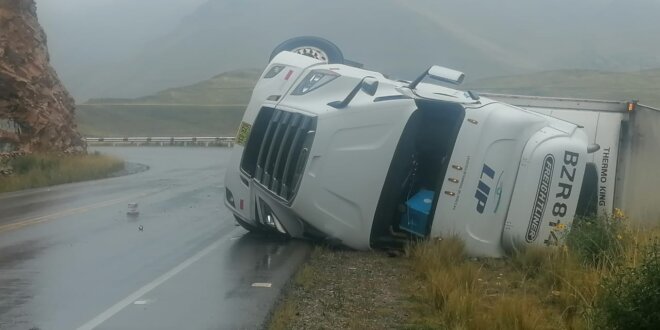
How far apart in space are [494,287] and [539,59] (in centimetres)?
16093

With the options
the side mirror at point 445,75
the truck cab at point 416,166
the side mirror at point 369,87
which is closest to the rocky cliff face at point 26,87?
the truck cab at point 416,166

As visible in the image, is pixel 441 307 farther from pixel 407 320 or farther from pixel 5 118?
pixel 5 118

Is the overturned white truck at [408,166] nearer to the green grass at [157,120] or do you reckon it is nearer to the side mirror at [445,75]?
the side mirror at [445,75]

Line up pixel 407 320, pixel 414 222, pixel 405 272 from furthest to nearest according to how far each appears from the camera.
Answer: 1. pixel 414 222
2. pixel 405 272
3. pixel 407 320

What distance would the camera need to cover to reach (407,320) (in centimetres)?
833

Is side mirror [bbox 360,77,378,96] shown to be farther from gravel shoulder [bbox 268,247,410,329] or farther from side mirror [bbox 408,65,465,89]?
gravel shoulder [bbox 268,247,410,329]

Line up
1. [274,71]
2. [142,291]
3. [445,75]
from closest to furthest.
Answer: [142,291], [445,75], [274,71]

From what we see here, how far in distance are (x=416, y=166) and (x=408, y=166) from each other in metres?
0.40

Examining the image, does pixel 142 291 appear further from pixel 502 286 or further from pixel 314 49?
pixel 314 49

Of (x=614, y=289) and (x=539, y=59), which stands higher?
(x=539, y=59)

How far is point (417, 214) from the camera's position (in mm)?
12141

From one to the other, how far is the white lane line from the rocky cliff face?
1838cm

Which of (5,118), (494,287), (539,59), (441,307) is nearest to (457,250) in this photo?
(494,287)

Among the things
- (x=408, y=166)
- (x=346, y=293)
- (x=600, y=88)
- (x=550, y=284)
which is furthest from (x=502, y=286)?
(x=600, y=88)
